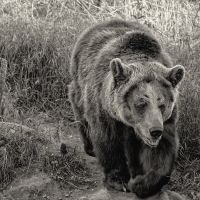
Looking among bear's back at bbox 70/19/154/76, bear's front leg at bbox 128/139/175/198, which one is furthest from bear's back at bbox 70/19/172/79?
bear's front leg at bbox 128/139/175/198

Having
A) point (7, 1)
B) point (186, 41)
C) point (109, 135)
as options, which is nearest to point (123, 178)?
point (109, 135)

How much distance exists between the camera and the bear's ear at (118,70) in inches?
155

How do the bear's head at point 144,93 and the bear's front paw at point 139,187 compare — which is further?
the bear's front paw at point 139,187

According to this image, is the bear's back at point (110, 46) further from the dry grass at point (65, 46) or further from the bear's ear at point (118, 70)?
the dry grass at point (65, 46)

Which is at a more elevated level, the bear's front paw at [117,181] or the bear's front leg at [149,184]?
the bear's front leg at [149,184]

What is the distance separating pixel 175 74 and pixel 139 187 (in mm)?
1110

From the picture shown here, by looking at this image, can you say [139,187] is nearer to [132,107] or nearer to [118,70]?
[132,107]

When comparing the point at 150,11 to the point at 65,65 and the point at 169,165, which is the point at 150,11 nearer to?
the point at 65,65

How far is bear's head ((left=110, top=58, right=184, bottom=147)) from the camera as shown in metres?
3.69

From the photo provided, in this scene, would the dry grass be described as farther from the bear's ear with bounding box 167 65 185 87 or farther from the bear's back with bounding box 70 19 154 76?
the bear's ear with bounding box 167 65 185 87

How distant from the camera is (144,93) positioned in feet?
12.5


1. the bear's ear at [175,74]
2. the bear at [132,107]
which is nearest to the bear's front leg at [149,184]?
the bear at [132,107]

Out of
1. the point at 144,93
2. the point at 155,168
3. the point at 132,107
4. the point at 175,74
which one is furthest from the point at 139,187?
the point at 175,74

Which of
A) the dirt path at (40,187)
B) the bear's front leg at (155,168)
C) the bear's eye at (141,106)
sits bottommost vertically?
the dirt path at (40,187)
